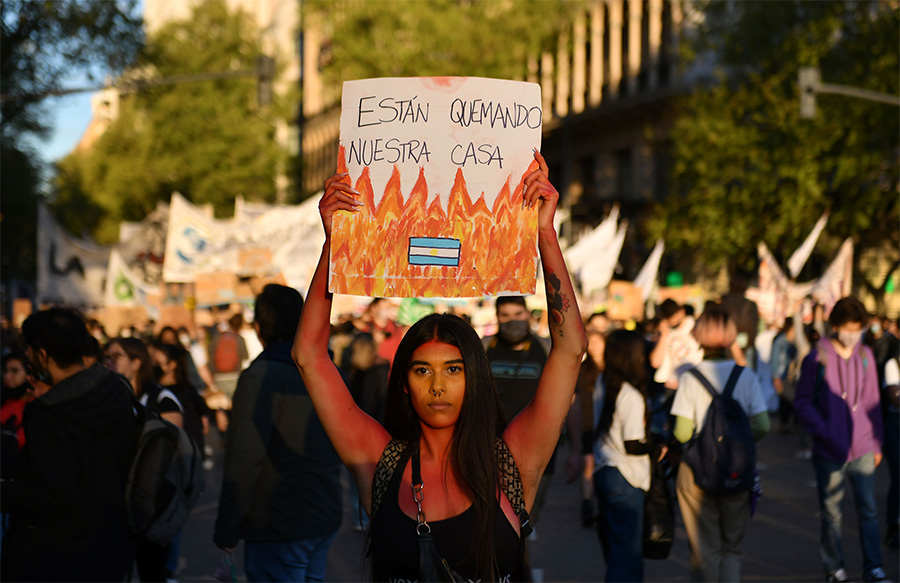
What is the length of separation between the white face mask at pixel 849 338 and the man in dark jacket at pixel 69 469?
4.99 m

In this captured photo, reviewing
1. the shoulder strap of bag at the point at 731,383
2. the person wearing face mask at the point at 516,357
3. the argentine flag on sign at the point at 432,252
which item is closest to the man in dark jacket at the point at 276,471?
the person wearing face mask at the point at 516,357

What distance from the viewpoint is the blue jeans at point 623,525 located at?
22.3ft

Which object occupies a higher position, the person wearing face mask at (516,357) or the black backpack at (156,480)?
the person wearing face mask at (516,357)

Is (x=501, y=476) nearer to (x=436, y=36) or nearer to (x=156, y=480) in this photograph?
(x=156, y=480)

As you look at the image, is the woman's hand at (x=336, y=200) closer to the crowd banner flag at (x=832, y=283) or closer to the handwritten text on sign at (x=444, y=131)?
the handwritten text on sign at (x=444, y=131)

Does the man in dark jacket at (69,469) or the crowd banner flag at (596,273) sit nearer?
the man in dark jacket at (69,469)

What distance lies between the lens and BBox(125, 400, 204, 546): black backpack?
4.49 m

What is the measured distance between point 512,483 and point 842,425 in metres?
5.16

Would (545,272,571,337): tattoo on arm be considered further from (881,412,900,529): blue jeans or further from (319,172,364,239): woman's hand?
(881,412,900,529): blue jeans

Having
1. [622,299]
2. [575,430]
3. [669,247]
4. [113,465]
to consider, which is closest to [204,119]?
[669,247]

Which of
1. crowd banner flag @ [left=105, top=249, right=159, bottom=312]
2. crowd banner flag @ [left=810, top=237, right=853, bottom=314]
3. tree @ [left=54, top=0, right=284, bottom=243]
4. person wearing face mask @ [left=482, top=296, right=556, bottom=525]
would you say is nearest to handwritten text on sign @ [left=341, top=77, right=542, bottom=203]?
person wearing face mask @ [left=482, top=296, right=556, bottom=525]

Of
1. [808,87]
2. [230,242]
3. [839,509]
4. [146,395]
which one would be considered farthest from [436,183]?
[230,242]

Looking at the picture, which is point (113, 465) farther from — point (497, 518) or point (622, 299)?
point (622, 299)

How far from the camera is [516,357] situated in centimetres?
730
